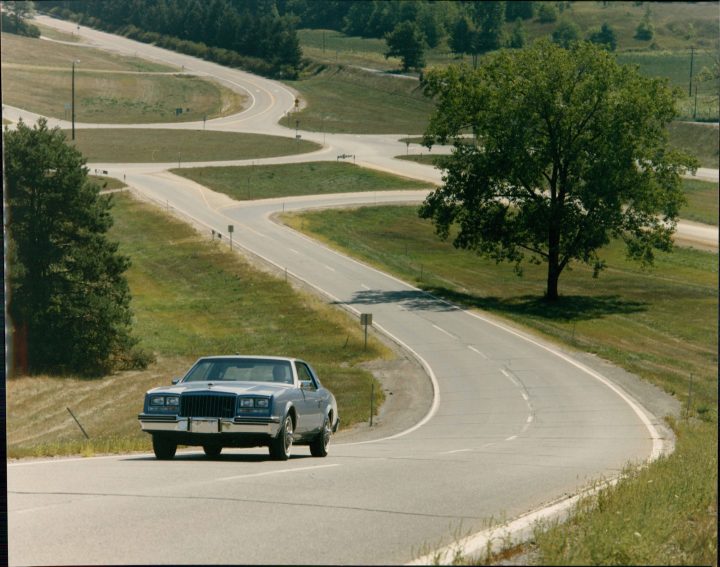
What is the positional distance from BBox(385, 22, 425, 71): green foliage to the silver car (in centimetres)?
521

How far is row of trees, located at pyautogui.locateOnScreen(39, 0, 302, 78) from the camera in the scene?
597 inches

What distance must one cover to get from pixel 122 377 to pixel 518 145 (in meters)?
26.1

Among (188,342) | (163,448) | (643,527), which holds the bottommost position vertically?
(188,342)

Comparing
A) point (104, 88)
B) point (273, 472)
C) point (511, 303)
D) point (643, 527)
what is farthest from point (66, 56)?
point (511, 303)

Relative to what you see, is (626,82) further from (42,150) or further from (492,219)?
(42,150)

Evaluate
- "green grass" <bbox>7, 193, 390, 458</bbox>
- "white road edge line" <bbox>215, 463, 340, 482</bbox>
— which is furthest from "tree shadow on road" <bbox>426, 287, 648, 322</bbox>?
"white road edge line" <bbox>215, 463, 340, 482</bbox>

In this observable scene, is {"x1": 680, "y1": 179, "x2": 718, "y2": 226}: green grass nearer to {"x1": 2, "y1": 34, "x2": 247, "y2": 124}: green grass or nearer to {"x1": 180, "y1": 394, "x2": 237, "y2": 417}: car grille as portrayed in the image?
{"x1": 2, "y1": 34, "x2": 247, "y2": 124}: green grass

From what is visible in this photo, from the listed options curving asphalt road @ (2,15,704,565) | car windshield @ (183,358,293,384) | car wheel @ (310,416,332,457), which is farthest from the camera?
car wheel @ (310,416,332,457)

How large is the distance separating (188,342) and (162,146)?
52.6 ft

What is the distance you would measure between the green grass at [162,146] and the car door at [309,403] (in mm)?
13864

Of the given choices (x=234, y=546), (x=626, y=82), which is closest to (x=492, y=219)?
(x=626, y=82)

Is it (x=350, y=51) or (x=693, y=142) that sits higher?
(x=350, y=51)

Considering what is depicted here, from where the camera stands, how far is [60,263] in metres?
33.4

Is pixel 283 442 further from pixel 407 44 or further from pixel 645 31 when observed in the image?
pixel 645 31
